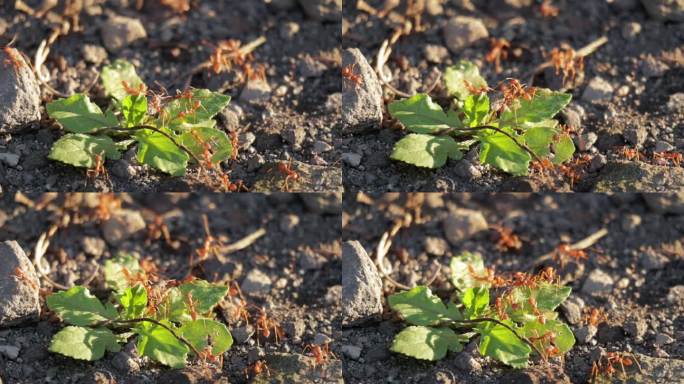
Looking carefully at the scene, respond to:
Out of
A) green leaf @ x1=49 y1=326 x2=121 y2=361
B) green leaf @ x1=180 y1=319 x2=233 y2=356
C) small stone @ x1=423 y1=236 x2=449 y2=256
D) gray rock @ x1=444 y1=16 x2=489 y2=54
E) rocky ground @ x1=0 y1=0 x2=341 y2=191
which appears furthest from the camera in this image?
gray rock @ x1=444 y1=16 x2=489 y2=54

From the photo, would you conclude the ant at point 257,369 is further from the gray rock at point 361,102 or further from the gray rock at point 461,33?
the gray rock at point 461,33

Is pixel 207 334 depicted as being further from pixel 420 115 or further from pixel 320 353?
pixel 420 115

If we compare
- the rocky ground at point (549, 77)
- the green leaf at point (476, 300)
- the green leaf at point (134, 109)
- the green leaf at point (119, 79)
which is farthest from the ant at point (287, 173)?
the green leaf at point (476, 300)

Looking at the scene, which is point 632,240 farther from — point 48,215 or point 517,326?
point 48,215

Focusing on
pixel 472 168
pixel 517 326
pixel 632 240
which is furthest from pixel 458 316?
pixel 632 240

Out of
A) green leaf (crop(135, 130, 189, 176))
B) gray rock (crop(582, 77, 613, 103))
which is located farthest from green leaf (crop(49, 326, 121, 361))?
gray rock (crop(582, 77, 613, 103))

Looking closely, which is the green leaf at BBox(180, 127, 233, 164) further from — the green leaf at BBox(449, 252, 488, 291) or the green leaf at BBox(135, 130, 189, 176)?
the green leaf at BBox(449, 252, 488, 291)

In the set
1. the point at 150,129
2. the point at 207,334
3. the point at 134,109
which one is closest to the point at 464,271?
the point at 207,334
